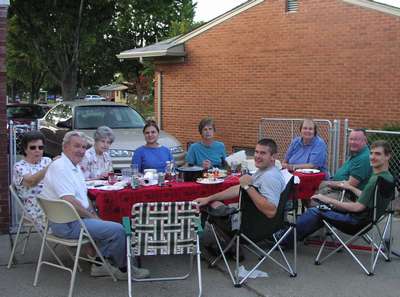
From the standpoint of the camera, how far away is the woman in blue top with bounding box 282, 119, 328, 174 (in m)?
7.02

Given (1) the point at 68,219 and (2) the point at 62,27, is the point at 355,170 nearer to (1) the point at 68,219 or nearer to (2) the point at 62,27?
(1) the point at 68,219

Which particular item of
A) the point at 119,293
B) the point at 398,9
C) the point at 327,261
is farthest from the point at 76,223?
the point at 398,9

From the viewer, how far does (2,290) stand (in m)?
4.95

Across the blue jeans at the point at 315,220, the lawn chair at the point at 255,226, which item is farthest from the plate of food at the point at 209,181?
the blue jeans at the point at 315,220

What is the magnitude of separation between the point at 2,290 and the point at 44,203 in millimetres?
908

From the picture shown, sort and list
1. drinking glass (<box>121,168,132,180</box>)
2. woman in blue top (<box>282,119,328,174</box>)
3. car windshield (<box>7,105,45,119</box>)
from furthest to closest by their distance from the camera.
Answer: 1. car windshield (<box>7,105,45,119</box>)
2. woman in blue top (<box>282,119,328,174</box>)
3. drinking glass (<box>121,168,132,180</box>)

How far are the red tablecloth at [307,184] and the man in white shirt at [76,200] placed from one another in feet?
7.76

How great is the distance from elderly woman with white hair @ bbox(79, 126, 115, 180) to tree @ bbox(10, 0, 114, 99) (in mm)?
13671

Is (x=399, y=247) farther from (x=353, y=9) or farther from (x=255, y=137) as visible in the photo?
(x=255, y=137)

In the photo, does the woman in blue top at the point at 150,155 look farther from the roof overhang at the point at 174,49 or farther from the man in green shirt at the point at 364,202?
the roof overhang at the point at 174,49

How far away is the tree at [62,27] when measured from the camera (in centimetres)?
1923

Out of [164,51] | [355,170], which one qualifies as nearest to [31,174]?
[355,170]

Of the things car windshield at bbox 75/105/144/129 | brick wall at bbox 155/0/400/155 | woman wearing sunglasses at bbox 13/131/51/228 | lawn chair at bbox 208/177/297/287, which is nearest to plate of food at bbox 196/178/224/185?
lawn chair at bbox 208/177/297/287

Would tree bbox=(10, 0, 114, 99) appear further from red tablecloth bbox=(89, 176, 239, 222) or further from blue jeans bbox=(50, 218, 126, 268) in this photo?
blue jeans bbox=(50, 218, 126, 268)
